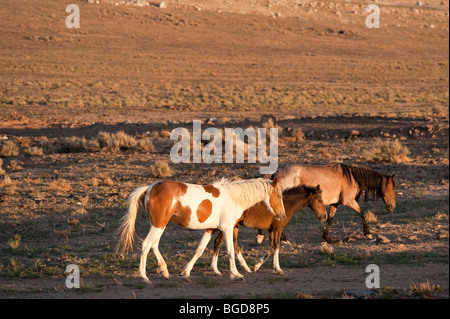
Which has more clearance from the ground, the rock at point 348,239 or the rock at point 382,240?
the rock at point 382,240

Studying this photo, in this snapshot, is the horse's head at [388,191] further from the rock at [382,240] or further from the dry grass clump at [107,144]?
the dry grass clump at [107,144]

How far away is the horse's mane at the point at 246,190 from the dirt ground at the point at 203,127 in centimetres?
121

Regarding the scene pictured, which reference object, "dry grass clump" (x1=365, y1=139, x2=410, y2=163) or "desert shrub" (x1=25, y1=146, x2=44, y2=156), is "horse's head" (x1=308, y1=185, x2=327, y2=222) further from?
"desert shrub" (x1=25, y1=146, x2=44, y2=156)

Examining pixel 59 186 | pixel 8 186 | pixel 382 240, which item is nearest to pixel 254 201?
pixel 382 240

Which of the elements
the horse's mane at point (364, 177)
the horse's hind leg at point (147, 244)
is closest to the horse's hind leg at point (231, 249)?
the horse's hind leg at point (147, 244)

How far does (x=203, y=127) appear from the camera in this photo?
26375 mm

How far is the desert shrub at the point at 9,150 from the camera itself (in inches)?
846

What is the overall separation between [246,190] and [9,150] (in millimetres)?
14276

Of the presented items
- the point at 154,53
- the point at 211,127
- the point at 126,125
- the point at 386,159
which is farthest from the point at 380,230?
the point at 154,53

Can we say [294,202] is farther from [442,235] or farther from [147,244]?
[442,235]

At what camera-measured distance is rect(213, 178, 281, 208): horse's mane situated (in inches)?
377

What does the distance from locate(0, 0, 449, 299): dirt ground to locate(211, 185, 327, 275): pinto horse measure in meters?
0.31

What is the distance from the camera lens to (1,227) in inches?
532

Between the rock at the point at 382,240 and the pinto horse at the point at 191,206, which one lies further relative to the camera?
the rock at the point at 382,240
